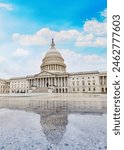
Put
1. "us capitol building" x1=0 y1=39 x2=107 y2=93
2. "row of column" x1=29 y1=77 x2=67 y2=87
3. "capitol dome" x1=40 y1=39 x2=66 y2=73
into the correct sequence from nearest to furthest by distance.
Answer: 1. "us capitol building" x1=0 y1=39 x2=107 y2=93
2. "row of column" x1=29 y1=77 x2=67 y2=87
3. "capitol dome" x1=40 y1=39 x2=66 y2=73

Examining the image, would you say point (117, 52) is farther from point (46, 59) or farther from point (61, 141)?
point (46, 59)

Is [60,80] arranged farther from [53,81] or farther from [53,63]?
[53,63]

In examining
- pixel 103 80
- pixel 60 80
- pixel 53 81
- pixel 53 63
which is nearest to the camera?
pixel 103 80

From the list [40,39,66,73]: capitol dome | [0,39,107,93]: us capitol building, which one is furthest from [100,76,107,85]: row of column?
[40,39,66,73]: capitol dome

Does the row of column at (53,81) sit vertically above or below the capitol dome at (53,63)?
below

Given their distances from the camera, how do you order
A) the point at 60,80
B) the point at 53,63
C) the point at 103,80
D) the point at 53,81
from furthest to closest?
the point at 53,63, the point at 60,80, the point at 53,81, the point at 103,80

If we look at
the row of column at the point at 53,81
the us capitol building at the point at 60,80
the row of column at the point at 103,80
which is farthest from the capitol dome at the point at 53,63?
the row of column at the point at 103,80

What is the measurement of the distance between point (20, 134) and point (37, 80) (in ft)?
232

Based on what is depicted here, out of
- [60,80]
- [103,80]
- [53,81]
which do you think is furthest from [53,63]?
[103,80]

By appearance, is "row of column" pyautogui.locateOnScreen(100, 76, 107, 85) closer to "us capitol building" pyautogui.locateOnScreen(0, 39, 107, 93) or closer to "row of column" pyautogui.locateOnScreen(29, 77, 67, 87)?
"us capitol building" pyautogui.locateOnScreen(0, 39, 107, 93)

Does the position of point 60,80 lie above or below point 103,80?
above

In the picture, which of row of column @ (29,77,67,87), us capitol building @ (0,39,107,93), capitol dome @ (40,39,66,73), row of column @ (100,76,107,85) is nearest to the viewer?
row of column @ (100,76,107,85)

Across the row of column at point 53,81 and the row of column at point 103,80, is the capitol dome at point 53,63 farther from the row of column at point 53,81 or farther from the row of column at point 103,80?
the row of column at point 103,80

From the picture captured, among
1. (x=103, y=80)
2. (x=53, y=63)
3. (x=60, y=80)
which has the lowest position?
(x=103, y=80)
